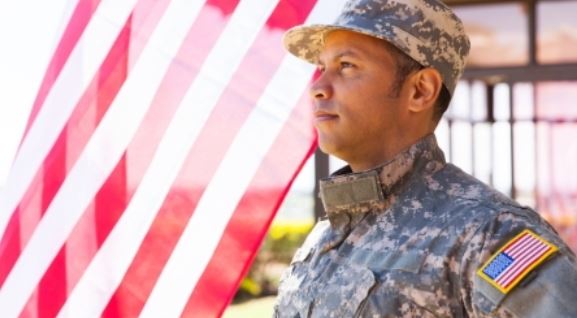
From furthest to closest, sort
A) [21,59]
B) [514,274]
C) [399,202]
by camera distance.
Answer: [21,59]
[399,202]
[514,274]

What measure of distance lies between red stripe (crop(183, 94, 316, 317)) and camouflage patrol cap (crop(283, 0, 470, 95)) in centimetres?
61

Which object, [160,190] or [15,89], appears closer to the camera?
[160,190]

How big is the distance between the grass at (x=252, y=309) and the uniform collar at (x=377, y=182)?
6482 mm

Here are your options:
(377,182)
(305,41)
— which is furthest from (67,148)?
(377,182)

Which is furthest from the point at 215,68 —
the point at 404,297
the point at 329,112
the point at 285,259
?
the point at 285,259

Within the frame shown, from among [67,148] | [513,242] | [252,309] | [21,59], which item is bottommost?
[252,309]

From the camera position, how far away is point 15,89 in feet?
8.54

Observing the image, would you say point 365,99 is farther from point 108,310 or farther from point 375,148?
point 108,310

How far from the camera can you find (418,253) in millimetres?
1604

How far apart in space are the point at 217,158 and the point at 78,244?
1.35 ft

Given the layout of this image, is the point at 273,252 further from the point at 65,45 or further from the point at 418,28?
the point at 418,28

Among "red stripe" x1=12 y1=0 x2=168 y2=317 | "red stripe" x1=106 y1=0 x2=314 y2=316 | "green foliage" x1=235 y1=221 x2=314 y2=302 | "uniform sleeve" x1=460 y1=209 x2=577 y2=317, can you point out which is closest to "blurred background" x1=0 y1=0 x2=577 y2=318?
"red stripe" x1=106 y1=0 x2=314 y2=316

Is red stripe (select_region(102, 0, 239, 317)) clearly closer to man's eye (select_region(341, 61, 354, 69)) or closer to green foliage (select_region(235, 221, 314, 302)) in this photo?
man's eye (select_region(341, 61, 354, 69))

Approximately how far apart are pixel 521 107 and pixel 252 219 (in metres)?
3.36
